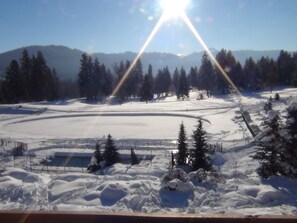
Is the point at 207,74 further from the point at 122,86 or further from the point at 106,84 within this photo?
the point at 106,84

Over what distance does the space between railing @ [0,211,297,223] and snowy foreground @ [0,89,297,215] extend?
6.15 metres

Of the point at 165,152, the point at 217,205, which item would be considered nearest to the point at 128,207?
the point at 217,205

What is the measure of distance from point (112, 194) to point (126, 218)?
9.43 m

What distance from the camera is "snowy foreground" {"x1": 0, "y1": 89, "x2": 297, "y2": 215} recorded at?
35.1 feet

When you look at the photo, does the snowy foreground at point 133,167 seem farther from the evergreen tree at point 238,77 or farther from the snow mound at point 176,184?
the evergreen tree at point 238,77

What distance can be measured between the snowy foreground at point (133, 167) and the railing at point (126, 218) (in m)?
6.15

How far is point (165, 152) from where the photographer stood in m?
29.7

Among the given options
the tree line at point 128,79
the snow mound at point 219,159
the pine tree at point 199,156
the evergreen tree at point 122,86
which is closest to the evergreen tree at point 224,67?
the tree line at point 128,79

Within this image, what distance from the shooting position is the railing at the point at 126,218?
95.3 inches

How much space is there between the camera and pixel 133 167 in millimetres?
21516

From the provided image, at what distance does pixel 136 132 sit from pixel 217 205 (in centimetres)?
3148

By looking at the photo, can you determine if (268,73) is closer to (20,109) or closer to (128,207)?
(20,109)

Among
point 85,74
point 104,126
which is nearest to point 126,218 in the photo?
point 104,126

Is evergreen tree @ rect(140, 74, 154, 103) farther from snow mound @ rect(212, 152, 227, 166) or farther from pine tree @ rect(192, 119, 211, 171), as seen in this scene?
pine tree @ rect(192, 119, 211, 171)
